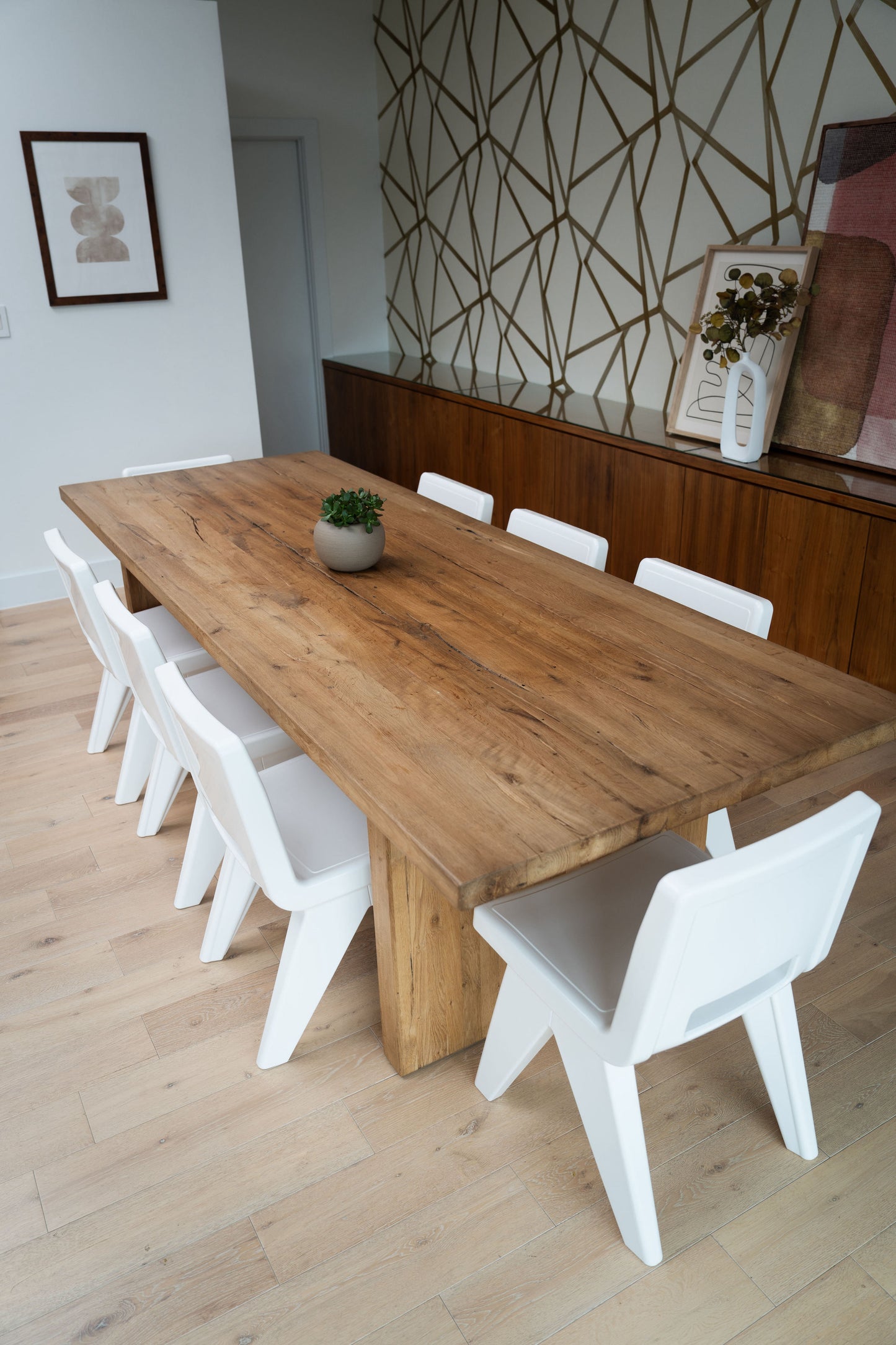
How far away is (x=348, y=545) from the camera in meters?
2.13

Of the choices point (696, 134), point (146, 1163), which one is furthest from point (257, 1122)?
point (696, 134)

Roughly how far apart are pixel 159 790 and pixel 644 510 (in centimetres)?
197

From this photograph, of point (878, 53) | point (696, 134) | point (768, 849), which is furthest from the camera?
point (696, 134)

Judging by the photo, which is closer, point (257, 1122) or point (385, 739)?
point (385, 739)

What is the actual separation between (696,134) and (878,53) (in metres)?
0.76

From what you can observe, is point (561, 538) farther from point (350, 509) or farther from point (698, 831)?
point (698, 831)

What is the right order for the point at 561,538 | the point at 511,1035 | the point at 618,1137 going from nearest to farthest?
the point at 618,1137
the point at 511,1035
the point at 561,538

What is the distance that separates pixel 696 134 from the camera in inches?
136

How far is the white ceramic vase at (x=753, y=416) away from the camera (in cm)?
304

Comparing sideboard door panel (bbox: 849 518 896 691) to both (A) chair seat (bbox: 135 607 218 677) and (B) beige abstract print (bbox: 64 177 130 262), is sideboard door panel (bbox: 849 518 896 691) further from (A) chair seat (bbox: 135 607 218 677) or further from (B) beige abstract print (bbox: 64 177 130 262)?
(B) beige abstract print (bbox: 64 177 130 262)

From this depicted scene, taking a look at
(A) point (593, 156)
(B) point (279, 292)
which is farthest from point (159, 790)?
(B) point (279, 292)

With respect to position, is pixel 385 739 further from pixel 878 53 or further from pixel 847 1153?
pixel 878 53

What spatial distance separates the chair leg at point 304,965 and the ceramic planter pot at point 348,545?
77cm

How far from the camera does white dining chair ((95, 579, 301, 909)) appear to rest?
6.28 feet
